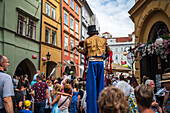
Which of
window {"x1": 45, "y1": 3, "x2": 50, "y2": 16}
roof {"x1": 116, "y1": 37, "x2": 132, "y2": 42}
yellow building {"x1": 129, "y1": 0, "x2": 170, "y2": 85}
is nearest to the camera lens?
yellow building {"x1": 129, "y1": 0, "x2": 170, "y2": 85}

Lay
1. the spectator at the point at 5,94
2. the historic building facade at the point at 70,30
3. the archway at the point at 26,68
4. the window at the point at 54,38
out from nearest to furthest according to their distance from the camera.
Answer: the spectator at the point at 5,94 < the archway at the point at 26,68 < the window at the point at 54,38 < the historic building facade at the point at 70,30

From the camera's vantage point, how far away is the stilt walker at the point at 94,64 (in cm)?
464

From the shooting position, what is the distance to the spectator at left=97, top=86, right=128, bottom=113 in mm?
1845

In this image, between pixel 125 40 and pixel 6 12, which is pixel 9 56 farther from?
pixel 125 40

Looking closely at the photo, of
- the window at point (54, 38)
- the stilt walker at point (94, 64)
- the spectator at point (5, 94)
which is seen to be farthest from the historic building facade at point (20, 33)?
the spectator at point (5, 94)

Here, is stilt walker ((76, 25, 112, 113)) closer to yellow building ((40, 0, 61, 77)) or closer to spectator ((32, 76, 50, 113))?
spectator ((32, 76, 50, 113))

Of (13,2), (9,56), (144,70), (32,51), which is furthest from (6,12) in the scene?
(144,70)

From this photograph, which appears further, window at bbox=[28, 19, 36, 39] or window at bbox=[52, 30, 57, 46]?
window at bbox=[52, 30, 57, 46]

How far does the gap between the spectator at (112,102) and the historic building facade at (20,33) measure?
1268cm

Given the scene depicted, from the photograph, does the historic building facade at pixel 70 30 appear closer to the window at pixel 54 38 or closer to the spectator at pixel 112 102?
the window at pixel 54 38

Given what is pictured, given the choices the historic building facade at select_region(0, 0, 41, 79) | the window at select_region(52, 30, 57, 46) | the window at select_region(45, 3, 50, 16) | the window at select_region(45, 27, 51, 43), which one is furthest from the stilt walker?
the window at select_region(52, 30, 57, 46)

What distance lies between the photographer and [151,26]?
11.3 m

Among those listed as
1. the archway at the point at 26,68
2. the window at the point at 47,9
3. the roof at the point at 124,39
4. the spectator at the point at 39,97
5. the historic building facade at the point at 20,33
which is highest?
the roof at the point at 124,39

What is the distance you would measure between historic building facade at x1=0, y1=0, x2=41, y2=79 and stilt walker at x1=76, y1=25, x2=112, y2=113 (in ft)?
32.1
